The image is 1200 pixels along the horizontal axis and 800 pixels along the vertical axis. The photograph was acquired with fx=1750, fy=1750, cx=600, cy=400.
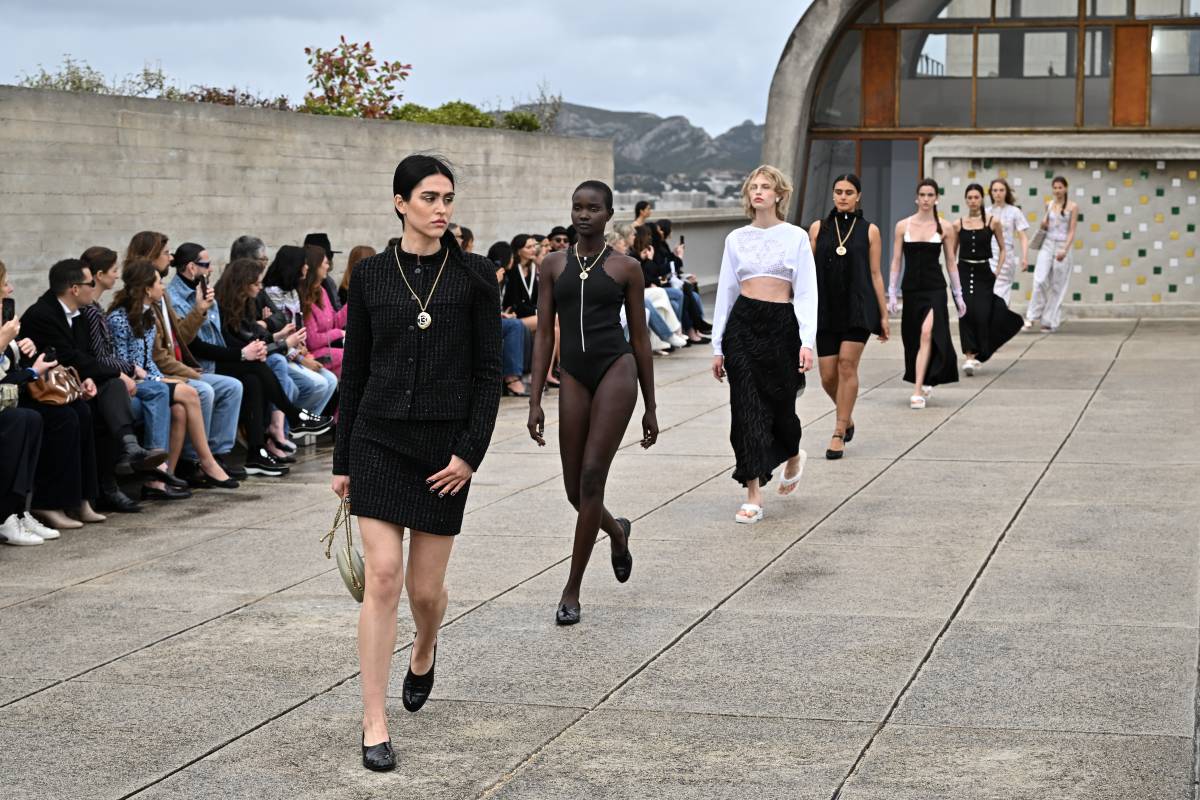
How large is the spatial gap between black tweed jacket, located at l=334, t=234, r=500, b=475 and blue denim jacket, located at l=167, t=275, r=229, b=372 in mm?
6215

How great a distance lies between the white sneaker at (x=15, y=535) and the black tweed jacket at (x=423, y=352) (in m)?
4.25

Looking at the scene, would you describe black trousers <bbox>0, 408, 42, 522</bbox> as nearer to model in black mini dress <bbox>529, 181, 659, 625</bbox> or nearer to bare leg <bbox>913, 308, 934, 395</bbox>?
model in black mini dress <bbox>529, 181, 659, 625</bbox>

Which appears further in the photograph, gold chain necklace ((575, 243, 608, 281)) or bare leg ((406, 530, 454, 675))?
gold chain necklace ((575, 243, 608, 281))

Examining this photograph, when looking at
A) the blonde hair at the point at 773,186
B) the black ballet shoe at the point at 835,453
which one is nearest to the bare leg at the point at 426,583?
the blonde hair at the point at 773,186

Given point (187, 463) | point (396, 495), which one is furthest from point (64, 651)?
point (187, 463)

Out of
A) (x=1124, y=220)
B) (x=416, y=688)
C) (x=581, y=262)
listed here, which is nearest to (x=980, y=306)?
(x=1124, y=220)

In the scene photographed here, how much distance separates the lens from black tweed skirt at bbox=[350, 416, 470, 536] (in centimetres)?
566

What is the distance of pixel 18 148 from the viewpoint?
12.9 m

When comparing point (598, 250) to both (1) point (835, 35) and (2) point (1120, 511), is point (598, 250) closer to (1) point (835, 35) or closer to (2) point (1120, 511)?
(2) point (1120, 511)

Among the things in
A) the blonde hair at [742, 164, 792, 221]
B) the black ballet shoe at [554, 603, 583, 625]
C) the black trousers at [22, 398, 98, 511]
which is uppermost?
the blonde hair at [742, 164, 792, 221]

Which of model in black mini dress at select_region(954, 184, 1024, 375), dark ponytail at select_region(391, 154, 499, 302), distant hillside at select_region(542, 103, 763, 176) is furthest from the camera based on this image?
distant hillside at select_region(542, 103, 763, 176)

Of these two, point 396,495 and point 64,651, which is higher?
point 396,495

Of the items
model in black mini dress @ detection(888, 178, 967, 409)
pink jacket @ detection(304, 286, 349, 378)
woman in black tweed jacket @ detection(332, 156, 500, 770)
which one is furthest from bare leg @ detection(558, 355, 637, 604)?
model in black mini dress @ detection(888, 178, 967, 409)

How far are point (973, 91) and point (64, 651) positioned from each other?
21.7m
